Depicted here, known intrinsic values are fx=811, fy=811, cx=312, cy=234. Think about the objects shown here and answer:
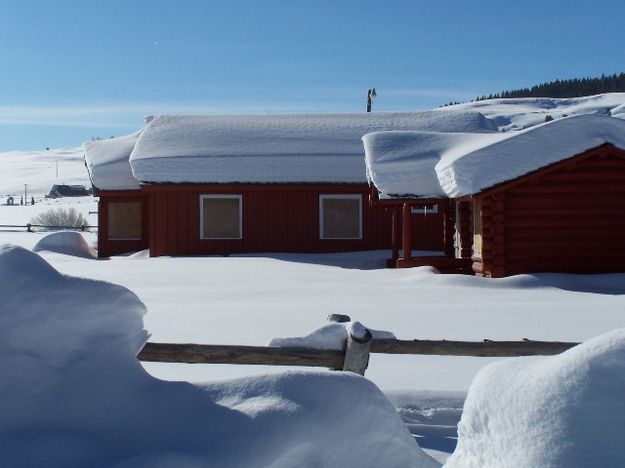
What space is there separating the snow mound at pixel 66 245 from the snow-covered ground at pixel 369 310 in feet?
14.7

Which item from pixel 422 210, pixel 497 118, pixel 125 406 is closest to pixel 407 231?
pixel 422 210

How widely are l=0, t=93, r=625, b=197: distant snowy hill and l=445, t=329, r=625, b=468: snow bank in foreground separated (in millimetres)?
87044

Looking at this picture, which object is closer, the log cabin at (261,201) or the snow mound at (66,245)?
the log cabin at (261,201)

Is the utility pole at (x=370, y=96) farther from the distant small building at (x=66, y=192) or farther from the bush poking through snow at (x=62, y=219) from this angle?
the distant small building at (x=66, y=192)

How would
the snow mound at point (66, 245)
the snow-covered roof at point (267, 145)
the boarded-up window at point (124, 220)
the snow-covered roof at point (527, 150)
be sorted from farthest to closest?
the boarded-up window at point (124, 220), the snow mound at point (66, 245), the snow-covered roof at point (267, 145), the snow-covered roof at point (527, 150)

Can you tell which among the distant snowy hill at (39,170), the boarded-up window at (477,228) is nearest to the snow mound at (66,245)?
the boarded-up window at (477,228)

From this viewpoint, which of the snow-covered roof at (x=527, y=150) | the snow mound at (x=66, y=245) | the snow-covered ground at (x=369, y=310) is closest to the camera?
the snow-covered ground at (x=369, y=310)

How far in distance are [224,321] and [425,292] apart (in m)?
4.77

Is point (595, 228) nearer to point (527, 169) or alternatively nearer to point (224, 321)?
point (527, 169)

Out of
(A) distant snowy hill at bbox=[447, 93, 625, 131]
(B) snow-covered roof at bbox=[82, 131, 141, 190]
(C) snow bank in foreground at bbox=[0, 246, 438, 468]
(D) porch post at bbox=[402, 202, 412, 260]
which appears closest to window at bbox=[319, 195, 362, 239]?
(D) porch post at bbox=[402, 202, 412, 260]

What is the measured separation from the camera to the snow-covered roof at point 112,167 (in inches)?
1009

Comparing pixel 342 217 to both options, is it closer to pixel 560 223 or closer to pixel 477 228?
pixel 477 228

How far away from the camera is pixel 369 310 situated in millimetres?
11961

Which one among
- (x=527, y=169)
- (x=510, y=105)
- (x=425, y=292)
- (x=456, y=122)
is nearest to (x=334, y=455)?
(x=425, y=292)
